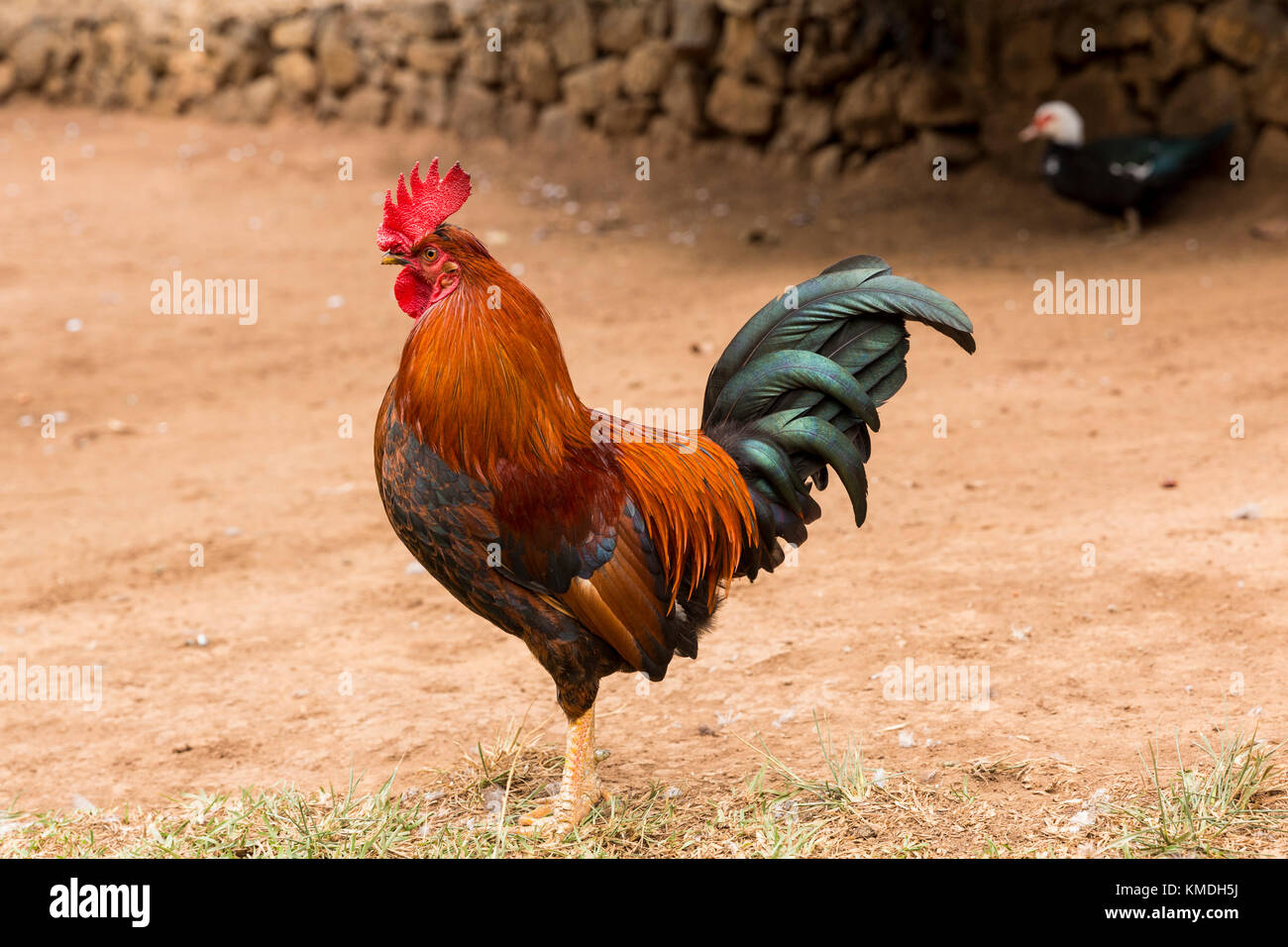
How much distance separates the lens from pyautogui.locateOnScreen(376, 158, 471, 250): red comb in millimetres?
3783

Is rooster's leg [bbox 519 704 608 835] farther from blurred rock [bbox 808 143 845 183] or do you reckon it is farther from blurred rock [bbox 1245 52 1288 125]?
blurred rock [bbox 808 143 845 183]

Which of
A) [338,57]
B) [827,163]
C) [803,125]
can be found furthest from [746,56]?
[338,57]

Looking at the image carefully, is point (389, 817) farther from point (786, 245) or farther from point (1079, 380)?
point (786, 245)

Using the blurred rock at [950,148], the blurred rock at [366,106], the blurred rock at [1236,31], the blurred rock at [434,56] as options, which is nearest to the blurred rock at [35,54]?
the blurred rock at [366,106]

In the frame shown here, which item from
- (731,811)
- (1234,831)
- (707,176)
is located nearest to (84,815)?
(731,811)

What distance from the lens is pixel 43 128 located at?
57.2 feet

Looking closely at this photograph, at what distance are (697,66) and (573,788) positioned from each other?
454 inches

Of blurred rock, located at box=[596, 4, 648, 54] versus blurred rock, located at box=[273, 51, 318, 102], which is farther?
blurred rock, located at box=[273, 51, 318, 102]

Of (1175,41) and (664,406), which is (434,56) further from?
(664,406)

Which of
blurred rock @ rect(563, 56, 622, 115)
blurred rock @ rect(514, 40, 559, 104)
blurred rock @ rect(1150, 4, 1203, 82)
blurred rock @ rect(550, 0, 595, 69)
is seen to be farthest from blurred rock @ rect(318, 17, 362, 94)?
blurred rock @ rect(1150, 4, 1203, 82)

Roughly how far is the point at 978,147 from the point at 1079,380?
17.2 feet

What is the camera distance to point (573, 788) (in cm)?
420

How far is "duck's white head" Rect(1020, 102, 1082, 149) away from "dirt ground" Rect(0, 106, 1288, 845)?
35.1 inches

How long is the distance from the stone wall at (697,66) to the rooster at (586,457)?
9317 millimetres
